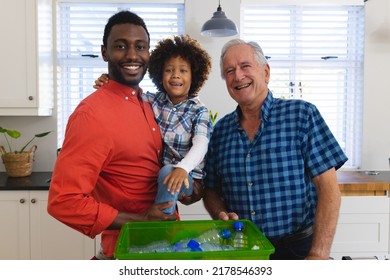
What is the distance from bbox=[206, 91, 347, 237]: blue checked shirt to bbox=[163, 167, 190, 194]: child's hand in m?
0.22

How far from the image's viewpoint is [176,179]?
1.31 m

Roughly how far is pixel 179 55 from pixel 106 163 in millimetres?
620

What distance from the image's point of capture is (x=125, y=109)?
52.7 inches

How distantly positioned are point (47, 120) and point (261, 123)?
8.03 feet

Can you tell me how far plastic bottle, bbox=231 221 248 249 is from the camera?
3.52 ft

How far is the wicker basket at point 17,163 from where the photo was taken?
120 inches

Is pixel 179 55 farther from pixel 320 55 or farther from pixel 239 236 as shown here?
pixel 320 55

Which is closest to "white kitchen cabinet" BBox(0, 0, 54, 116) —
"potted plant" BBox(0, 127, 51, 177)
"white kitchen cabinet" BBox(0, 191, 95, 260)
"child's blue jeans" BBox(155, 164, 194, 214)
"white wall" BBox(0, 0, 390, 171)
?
"potted plant" BBox(0, 127, 51, 177)

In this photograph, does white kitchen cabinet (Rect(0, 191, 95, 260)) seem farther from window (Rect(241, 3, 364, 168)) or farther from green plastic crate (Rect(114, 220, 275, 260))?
window (Rect(241, 3, 364, 168))

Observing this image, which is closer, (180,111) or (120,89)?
(120,89)

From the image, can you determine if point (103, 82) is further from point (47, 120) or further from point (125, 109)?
point (47, 120)

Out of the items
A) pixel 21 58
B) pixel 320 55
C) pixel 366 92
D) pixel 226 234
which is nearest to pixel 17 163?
pixel 21 58

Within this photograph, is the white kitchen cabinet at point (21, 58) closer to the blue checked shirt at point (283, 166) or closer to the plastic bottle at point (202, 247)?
the blue checked shirt at point (283, 166)
